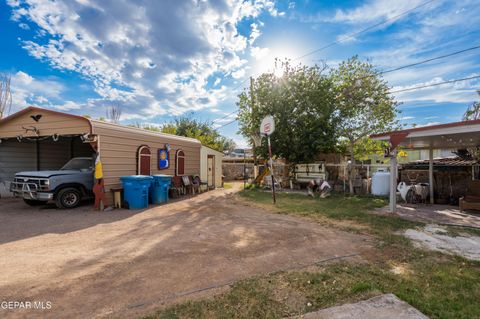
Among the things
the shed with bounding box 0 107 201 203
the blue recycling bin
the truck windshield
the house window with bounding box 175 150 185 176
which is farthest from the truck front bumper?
the house window with bounding box 175 150 185 176

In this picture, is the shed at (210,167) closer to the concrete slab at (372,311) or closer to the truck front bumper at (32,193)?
the truck front bumper at (32,193)

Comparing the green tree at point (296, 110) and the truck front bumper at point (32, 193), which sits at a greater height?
the green tree at point (296, 110)

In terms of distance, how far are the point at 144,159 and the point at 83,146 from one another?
16.9ft

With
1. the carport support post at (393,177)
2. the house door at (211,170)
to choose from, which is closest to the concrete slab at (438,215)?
the carport support post at (393,177)

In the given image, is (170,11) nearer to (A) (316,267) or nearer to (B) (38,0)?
(B) (38,0)

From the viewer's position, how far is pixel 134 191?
316 inches

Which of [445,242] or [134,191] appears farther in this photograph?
[134,191]

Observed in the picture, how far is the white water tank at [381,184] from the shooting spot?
10156 millimetres

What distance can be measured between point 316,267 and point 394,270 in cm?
106

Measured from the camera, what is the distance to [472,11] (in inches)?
309

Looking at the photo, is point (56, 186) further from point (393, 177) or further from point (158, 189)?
point (393, 177)

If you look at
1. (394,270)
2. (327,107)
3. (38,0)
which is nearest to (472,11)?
(327,107)

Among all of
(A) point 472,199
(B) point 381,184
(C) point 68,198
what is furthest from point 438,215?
(C) point 68,198

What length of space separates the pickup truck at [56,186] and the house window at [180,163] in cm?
401
